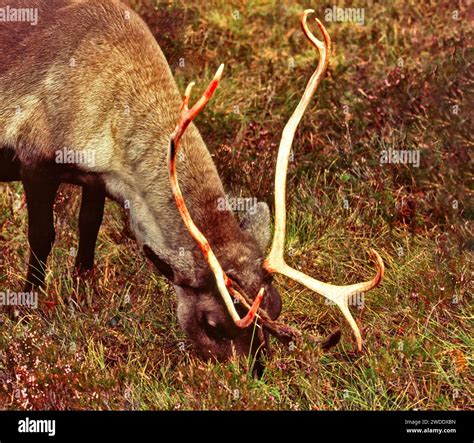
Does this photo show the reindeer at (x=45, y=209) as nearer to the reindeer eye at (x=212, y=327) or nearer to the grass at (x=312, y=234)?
the grass at (x=312, y=234)

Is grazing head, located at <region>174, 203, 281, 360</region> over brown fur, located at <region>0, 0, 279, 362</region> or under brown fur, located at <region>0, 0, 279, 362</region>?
under

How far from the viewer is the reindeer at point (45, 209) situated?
7.44 m

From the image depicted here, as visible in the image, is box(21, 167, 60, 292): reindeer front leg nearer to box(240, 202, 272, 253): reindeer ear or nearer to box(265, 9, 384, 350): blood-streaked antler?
box(240, 202, 272, 253): reindeer ear

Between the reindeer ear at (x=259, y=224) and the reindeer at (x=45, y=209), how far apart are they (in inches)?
40.7

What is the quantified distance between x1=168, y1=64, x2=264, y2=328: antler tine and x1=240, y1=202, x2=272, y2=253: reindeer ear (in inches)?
18.2

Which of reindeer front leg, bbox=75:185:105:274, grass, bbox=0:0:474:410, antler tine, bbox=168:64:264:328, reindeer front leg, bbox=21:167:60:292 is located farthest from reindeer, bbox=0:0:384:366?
reindeer front leg, bbox=75:185:105:274

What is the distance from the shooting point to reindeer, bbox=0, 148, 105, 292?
744cm

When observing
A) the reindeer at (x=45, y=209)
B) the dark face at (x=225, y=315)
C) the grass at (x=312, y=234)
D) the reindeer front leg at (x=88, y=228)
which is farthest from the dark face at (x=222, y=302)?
the reindeer front leg at (x=88, y=228)

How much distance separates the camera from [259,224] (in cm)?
682

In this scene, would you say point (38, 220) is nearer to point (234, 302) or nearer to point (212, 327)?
point (212, 327)

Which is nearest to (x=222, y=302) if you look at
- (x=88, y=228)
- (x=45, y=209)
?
(x=45, y=209)
